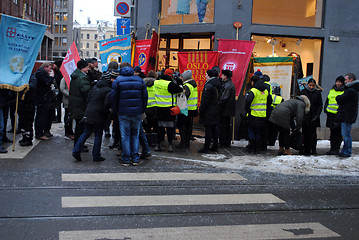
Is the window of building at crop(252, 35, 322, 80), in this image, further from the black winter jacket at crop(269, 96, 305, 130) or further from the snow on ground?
the snow on ground

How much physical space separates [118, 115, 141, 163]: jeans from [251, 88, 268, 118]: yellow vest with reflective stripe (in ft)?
9.86

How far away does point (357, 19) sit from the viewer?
43.1 feet

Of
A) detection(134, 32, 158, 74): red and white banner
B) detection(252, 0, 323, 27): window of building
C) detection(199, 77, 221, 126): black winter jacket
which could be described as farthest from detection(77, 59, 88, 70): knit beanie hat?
detection(252, 0, 323, 27): window of building

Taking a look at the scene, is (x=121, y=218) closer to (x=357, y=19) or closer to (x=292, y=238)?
(x=292, y=238)

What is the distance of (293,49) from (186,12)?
374 cm

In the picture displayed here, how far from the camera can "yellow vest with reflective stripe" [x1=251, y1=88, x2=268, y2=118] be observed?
9.54 m

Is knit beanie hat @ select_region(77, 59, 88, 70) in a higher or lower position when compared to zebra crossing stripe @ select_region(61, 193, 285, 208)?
higher

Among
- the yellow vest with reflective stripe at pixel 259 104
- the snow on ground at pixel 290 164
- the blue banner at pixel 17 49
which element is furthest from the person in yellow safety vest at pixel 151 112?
the blue banner at pixel 17 49

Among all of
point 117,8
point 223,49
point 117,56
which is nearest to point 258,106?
point 223,49

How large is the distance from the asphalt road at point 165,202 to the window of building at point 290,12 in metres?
6.92

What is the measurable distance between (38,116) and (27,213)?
5.57 metres

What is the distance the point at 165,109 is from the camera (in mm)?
9234

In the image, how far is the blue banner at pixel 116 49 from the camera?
1217cm

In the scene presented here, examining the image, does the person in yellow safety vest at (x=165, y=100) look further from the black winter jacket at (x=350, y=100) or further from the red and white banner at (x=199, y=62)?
the black winter jacket at (x=350, y=100)
